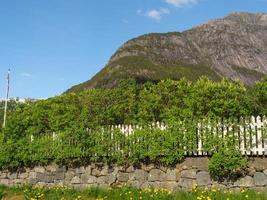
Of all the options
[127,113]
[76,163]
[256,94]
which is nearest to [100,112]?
[127,113]

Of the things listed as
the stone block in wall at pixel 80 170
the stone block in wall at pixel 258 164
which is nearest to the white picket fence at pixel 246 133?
the stone block in wall at pixel 258 164

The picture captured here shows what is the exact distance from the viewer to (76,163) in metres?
15.9

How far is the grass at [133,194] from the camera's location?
1005 cm

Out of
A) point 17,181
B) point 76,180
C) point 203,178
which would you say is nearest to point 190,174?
point 203,178

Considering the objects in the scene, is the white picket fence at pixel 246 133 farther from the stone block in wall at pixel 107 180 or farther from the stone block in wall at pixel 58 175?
the stone block in wall at pixel 58 175

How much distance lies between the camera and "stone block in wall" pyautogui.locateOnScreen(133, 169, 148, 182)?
45.4 feet

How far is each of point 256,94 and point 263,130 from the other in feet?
6.38

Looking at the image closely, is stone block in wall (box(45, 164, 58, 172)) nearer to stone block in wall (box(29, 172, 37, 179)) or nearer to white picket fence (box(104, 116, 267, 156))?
stone block in wall (box(29, 172, 37, 179))

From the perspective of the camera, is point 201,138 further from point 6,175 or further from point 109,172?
point 6,175

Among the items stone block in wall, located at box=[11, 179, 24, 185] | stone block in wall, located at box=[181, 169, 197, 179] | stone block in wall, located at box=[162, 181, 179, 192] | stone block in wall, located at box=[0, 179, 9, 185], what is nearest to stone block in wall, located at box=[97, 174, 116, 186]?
stone block in wall, located at box=[162, 181, 179, 192]

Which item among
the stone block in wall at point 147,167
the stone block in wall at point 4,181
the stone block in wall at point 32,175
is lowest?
the stone block in wall at point 4,181

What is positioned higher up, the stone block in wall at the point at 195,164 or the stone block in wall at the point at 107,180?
the stone block in wall at the point at 195,164

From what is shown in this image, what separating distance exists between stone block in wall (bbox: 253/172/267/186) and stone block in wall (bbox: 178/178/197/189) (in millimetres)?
1838

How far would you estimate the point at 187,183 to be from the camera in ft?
42.2
